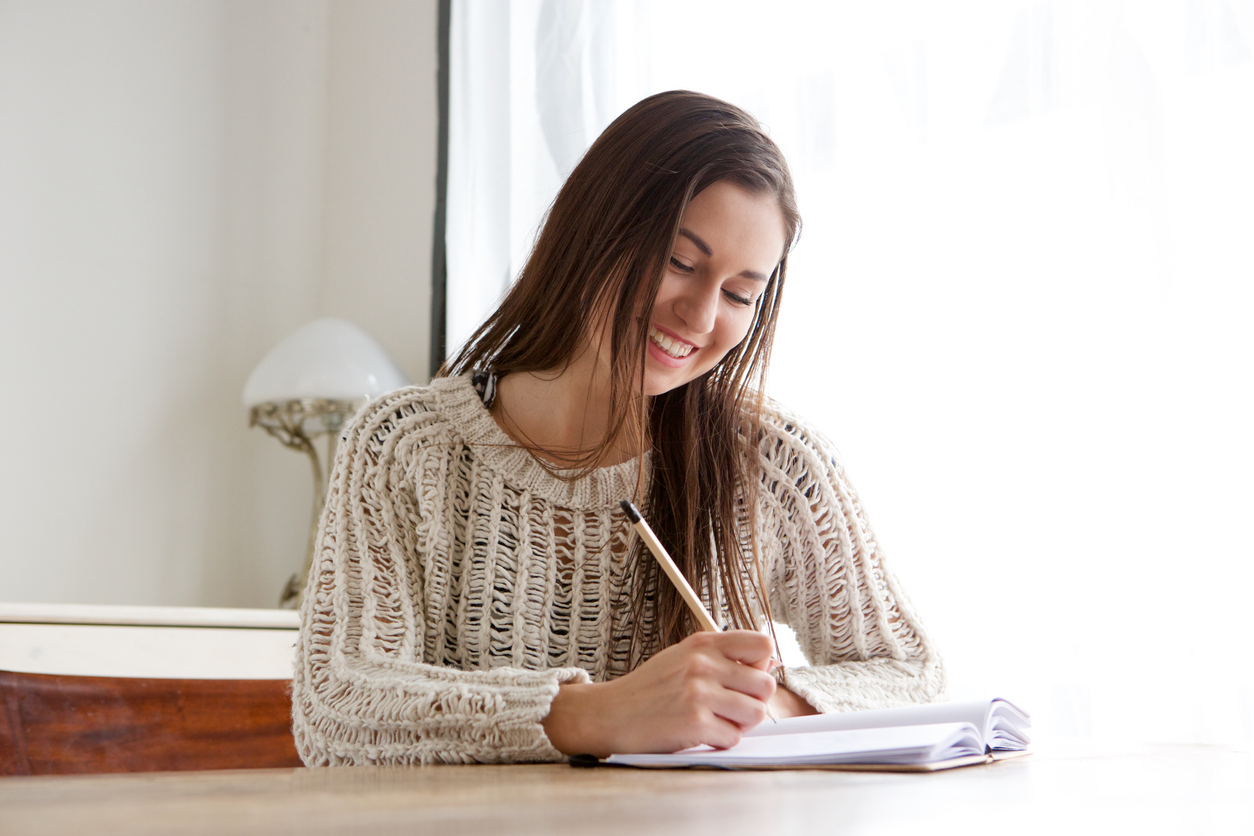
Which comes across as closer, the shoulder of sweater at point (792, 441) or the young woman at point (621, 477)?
the young woman at point (621, 477)

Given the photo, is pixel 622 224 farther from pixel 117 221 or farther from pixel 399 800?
pixel 117 221

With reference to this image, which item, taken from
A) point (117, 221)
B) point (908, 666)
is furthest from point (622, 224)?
point (117, 221)

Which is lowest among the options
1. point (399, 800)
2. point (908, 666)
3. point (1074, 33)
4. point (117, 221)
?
point (908, 666)

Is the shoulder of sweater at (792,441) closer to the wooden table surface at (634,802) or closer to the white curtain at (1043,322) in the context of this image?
the white curtain at (1043,322)

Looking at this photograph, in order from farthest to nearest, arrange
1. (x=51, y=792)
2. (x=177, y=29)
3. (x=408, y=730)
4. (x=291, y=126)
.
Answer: (x=291, y=126) → (x=177, y=29) → (x=408, y=730) → (x=51, y=792)

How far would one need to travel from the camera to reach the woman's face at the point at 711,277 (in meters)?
1.00

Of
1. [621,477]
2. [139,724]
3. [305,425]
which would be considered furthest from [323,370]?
[621,477]

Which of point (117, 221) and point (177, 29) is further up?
point (177, 29)

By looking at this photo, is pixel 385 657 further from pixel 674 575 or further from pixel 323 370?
pixel 323 370

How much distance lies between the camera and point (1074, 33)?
4.22ft

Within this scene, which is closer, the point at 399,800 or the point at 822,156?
the point at 399,800

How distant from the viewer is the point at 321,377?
6.66 feet

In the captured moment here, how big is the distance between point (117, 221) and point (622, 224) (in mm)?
1771

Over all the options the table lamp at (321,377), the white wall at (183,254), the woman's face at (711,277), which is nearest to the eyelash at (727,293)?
the woman's face at (711,277)
